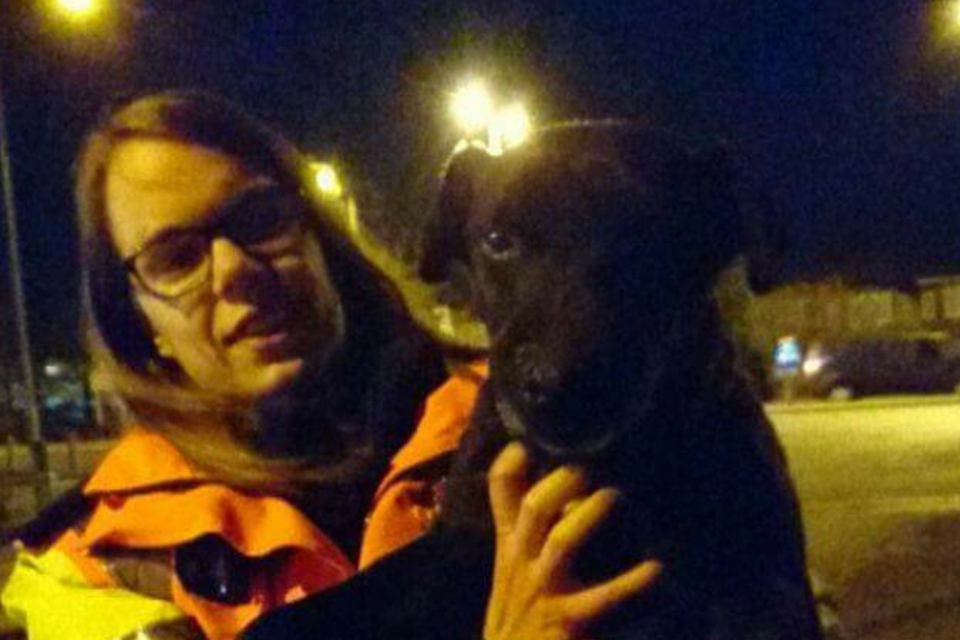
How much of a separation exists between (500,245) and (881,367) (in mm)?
32271

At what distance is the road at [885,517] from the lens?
9.52m

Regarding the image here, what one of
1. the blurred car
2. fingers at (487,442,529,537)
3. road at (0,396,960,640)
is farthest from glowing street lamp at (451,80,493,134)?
the blurred car

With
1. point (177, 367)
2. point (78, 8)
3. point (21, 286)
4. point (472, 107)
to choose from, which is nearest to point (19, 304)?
point (21, 286)

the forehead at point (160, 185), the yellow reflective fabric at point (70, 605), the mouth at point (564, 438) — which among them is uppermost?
the forehead at point (160, 185)

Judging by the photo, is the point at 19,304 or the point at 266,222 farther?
the point at 19,304

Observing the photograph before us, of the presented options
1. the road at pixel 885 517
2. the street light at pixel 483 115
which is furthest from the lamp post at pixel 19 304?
the road at pixel 885 517

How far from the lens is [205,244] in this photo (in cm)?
243

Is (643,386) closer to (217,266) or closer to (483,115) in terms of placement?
(217,266)

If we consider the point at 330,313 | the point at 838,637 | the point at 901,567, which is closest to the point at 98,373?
the point at 330,313

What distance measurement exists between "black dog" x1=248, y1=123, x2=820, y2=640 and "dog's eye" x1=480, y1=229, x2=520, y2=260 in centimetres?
2

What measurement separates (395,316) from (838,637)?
853 millimetres

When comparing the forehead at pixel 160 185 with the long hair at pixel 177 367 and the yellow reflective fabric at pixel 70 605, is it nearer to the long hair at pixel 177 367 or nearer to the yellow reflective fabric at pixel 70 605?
the long hair at pixel 177 367

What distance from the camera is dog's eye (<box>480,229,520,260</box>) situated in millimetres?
2277

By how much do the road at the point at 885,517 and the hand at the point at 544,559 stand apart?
0.58m
